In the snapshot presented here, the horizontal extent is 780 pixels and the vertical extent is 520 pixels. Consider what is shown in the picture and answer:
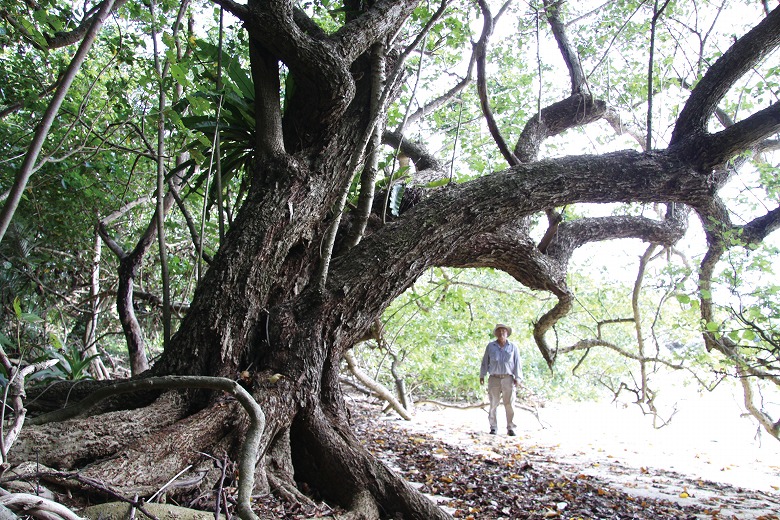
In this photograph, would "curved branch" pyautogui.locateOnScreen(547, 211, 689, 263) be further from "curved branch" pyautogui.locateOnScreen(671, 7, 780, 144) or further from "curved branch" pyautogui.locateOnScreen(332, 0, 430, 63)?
"curved branch" pyautogui.locateOnScreen(332, 0, 430, 63)

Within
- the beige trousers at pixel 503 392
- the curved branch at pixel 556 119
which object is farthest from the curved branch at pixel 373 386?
the curved branch at pixel 556 119

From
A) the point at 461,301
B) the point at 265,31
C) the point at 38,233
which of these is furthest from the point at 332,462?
the point at 38,233

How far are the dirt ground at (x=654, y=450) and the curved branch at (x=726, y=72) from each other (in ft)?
7.56

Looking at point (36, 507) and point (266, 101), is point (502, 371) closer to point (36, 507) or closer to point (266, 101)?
point (266, 101)

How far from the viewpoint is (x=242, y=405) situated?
1.62 metres

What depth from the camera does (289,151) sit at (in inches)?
114

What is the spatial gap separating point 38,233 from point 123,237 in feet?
3.17

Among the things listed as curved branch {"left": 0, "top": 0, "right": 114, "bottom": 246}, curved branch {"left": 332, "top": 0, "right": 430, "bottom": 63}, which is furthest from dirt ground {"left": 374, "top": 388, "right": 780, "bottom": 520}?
curved branch {"left": 0, "top": 0, "right": 114, "bottom": 246}

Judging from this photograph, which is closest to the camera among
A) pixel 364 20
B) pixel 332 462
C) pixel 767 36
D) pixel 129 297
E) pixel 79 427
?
pixel 79 427

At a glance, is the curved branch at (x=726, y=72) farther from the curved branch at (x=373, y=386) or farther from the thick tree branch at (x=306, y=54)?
the curved branch at (x=373, y=386)

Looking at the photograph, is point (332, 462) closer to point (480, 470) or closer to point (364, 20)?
point (480, 470)

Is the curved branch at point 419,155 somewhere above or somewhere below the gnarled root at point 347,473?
above

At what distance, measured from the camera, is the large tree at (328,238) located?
2043 millimetres

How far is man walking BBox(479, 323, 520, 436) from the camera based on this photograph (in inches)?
215
